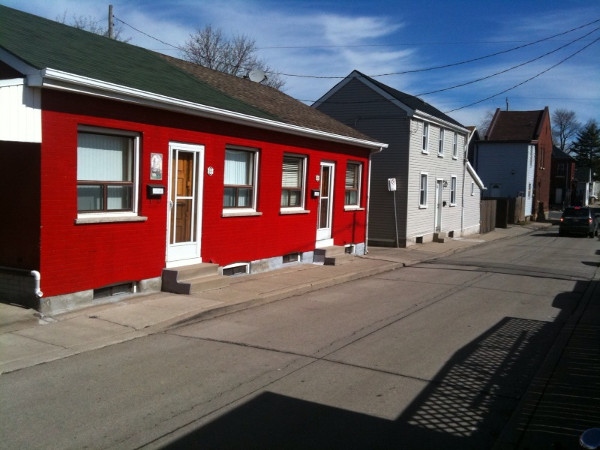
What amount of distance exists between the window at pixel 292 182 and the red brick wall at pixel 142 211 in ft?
1.08

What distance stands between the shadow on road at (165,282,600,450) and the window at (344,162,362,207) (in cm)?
1121

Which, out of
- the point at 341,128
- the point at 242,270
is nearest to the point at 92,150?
the point at 242,270

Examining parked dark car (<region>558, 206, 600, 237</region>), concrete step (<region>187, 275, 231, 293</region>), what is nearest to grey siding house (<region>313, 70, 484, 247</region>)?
parked dark car (<region>558, 206, 600, 237</region>)

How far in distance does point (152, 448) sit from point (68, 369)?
2.39 meters

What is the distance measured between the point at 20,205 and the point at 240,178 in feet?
17.4

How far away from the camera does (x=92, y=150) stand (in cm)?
947

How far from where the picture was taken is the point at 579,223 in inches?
1281

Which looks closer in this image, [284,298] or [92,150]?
[92,150]

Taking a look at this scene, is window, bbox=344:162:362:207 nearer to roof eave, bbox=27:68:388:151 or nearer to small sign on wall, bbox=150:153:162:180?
roof eave, bbox=27:68:388:151

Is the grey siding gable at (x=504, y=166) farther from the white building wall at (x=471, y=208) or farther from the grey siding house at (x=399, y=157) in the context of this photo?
the grey siding house at (x=399, y=157)

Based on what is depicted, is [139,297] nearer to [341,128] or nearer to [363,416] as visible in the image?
[363,416]

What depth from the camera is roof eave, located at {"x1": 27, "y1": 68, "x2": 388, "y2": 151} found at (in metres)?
8.27

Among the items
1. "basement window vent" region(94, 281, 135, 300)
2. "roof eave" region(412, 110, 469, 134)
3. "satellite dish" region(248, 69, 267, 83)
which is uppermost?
"satellite dish" region(248, 69, 267, 83)

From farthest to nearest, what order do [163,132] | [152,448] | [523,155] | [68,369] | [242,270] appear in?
1. [523,155]
2. [242,270]
3. [163,132]
4. [68,369]
5. [152,448]
